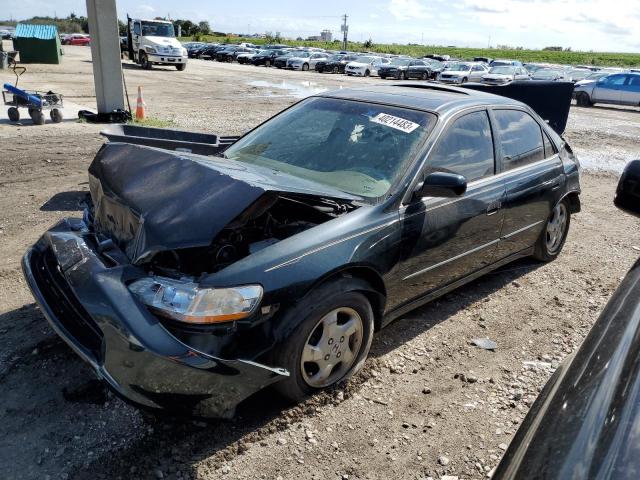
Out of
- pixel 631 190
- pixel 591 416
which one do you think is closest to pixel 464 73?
pixel 631 190

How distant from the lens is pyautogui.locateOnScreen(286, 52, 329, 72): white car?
3950 centimetres

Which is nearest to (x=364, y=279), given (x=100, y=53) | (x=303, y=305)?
(x=303, y=305)

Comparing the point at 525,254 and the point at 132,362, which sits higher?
the point at 132,362

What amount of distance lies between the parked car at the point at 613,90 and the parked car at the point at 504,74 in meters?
5.18

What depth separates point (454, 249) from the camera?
3658 mm

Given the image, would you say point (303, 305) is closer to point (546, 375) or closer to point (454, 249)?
point (454, 249)

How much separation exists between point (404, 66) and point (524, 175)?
3277 cm

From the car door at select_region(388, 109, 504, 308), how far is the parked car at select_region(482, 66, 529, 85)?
25.7 meters

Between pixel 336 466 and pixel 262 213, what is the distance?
1.35m

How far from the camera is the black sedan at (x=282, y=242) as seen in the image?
7.83ft

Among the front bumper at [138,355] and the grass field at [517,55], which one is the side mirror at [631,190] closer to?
the front bumper at [138,355]

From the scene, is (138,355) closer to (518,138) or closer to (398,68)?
(518,138)

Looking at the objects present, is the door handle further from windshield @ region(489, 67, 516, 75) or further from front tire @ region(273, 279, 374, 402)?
windshield @ region(489, 67, 516, 75)

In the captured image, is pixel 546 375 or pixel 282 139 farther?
pixel 282 139
